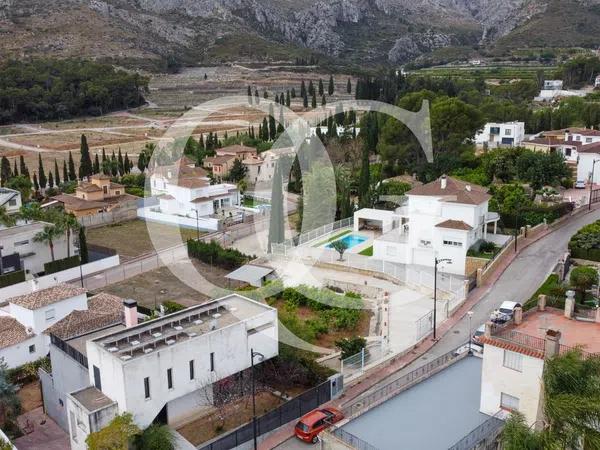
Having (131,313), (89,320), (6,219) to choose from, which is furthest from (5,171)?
(131,313)

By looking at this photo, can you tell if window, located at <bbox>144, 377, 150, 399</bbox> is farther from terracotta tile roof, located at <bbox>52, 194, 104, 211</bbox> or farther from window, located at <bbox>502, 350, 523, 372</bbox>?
terracotta tile roof, located at <bbox>52, 194, 104, 211</bbox>

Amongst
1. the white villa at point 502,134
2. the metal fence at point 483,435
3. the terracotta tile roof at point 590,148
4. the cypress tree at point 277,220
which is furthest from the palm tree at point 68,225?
the white villa at point 502,134

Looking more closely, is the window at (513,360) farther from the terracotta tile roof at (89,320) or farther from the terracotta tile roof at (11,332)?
the terracotta tile roof at (11,332)

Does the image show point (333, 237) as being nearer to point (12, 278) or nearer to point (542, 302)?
point (12, 278)

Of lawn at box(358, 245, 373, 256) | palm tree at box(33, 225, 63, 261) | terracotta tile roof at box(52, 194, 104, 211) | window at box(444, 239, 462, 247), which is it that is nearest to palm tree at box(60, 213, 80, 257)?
palm tree at box(33, 225, 63, 261)

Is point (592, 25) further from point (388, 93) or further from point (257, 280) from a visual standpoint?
point (257, 280)
